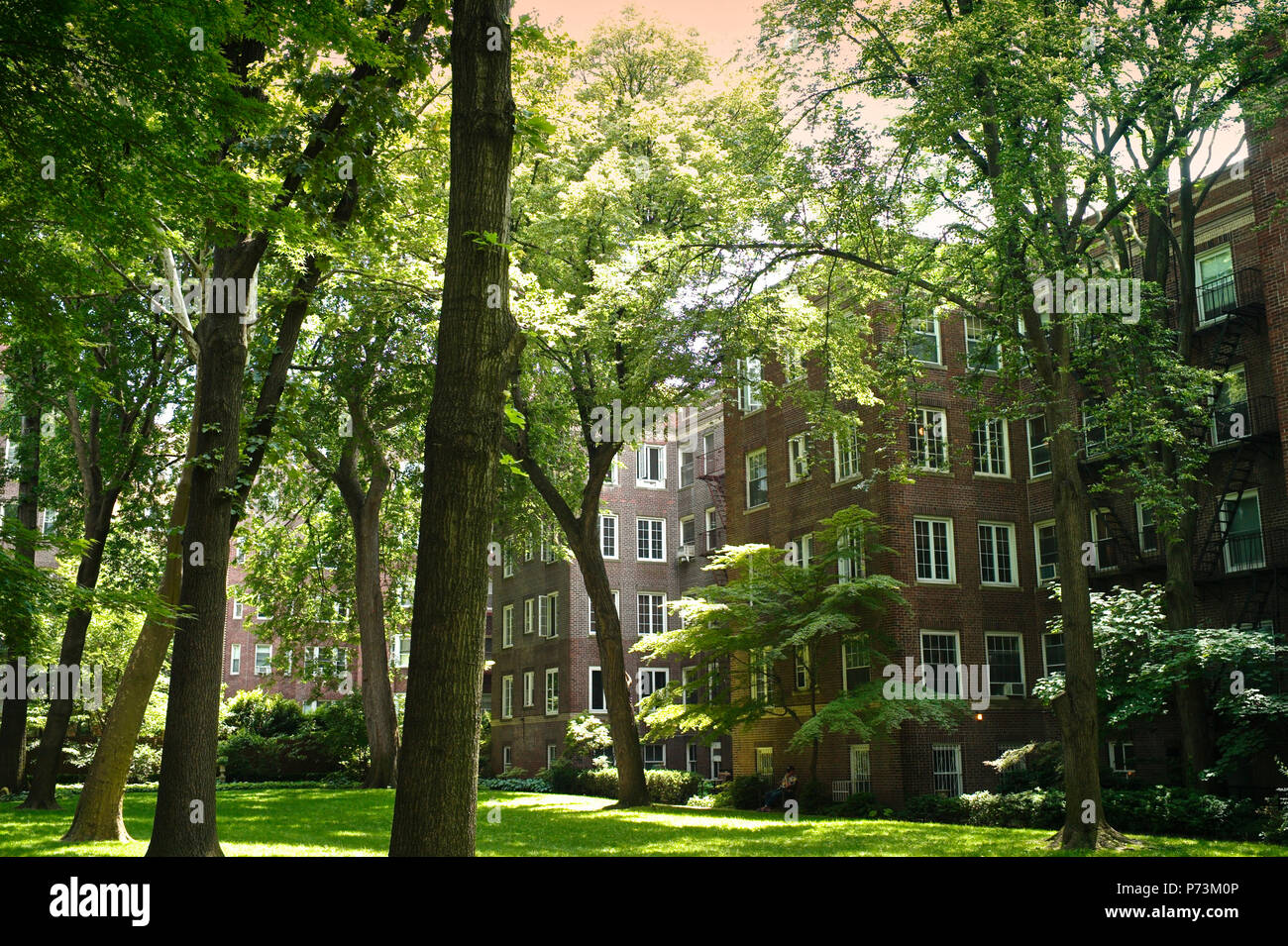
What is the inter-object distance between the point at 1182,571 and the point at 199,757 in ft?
68.9

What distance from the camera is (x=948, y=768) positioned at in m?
29.7

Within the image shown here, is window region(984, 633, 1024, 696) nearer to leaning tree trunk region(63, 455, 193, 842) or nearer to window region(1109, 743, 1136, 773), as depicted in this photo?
window region(1109, 743, 1136, 773)

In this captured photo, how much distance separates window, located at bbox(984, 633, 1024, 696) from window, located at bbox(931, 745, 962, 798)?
2412 mm

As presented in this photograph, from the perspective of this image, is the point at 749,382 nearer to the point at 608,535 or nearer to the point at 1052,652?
the point at 1052,652

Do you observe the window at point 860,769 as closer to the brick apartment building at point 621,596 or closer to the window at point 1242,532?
the window at point 1242,532

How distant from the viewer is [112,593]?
9.77m

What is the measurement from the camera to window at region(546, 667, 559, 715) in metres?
47.3

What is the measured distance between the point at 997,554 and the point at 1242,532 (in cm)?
718

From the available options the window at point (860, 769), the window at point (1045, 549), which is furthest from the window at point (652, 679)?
the window at point (1045, 549)

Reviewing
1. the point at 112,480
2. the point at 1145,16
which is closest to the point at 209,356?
the point at 112,480

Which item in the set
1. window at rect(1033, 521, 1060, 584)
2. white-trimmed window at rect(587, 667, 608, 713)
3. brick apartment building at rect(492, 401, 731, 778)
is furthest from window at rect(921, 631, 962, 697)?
white-trimmed window at rect(587, 667, 608, 713)

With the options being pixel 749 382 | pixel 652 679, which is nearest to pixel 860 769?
pixel 749 382

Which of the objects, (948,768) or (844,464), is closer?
(948,768)

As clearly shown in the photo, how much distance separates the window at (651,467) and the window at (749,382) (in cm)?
1160
